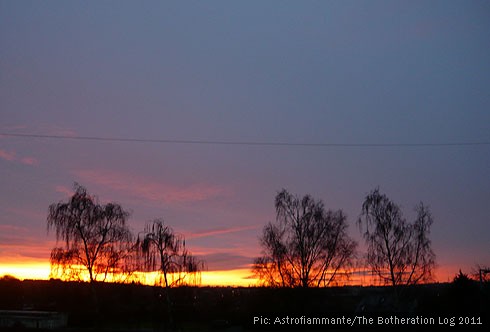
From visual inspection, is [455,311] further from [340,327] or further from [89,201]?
[89,201]

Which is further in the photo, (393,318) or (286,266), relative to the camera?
(286,266)

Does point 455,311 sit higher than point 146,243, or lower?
lower

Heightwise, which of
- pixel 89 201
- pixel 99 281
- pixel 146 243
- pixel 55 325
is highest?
pixel 89 201

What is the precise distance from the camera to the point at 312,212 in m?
51.5

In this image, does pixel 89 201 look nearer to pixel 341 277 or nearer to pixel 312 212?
pixel 312 212

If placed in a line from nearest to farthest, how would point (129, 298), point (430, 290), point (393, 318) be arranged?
point (393, 318)
point (430, 290)
point (129, 298)

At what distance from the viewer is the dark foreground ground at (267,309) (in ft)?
136

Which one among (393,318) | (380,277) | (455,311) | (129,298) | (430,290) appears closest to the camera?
(455,311)

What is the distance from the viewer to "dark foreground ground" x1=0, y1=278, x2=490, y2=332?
4131cm

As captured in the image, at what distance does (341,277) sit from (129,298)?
21.7 meters

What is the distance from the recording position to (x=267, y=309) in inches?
Answer: 1820

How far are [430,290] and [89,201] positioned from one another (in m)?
32.3

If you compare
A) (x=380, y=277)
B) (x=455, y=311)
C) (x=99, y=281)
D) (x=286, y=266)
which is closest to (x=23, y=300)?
(x=99, y=281)

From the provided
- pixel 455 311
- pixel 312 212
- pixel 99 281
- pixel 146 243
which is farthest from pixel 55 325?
pixel 455 311
